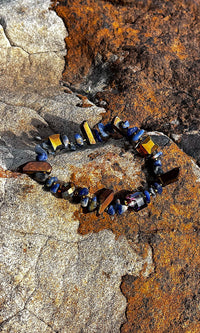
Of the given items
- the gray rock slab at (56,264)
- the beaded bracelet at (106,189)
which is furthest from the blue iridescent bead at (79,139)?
the gray rock slab at (56,264)

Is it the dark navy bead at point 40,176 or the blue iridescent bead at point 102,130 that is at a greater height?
the blue iridescent bead at point 102,130

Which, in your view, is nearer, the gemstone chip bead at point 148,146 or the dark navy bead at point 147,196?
the dark navy bead at point 147,196

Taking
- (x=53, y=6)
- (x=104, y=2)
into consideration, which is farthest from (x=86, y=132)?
(x=104, y=2)

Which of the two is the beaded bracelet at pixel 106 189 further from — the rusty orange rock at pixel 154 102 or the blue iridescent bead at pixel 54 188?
the rusty orange rock at pixel 154 102

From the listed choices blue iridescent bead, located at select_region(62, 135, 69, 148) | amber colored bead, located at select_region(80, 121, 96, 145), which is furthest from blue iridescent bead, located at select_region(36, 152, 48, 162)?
amber colored bead, located at select_region(80, 121, 96, 145)

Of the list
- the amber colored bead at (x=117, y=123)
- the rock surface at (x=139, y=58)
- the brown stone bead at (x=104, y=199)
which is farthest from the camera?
the rock surface at (x=139, y=58)

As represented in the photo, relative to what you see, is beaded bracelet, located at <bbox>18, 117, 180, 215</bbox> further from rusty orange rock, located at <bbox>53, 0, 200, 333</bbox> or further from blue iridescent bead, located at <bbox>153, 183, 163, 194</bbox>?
rusty orange rock, located at <bbox>53, 0, 200, 333</bbox>

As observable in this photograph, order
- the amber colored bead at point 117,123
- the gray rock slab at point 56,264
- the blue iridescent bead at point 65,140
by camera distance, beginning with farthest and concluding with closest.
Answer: the blue iridescent bead at point 65,140 < the amber colored bead at point 117,123 < the gray rock slab at point 56,264

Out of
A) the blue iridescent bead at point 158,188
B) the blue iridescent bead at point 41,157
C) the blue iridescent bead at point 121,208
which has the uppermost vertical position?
the blue iridescent bead at point 158,188
